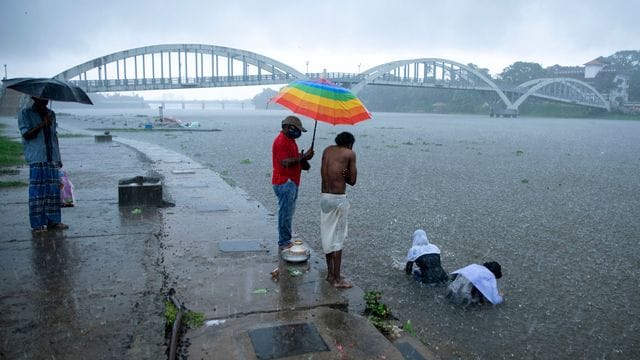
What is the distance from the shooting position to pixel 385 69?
80625mm

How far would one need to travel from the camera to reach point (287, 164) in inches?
191

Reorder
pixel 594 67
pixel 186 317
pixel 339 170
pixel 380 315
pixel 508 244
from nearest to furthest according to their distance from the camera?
1. pixel 186 317
2. pixel 380 315
3. pixel 339 170
4. pixel 508 244
5. pixel 594 67

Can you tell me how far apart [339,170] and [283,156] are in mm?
796

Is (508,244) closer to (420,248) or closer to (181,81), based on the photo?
(420,248)

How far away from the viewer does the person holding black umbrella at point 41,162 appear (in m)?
5.48

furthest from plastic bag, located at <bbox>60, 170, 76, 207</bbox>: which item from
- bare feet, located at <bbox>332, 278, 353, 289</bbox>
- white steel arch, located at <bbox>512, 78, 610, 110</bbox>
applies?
white steel arch, located at <bbox>512, 78, 610, 110</bbox>

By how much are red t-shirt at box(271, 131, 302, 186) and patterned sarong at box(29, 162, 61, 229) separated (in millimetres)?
2743

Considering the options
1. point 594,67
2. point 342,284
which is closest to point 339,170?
point 342,284

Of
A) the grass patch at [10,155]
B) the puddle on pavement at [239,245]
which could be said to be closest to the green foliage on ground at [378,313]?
the puddle on pavement at [239,245]

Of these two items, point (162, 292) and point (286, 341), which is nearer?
point (286, 341)

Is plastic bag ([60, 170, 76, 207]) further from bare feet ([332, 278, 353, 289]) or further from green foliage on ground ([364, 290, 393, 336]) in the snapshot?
green foliage on ground ([364, 290, 393, 336])

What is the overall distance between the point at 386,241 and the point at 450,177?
258 inches

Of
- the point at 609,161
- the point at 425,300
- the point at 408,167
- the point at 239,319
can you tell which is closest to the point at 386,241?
the point at 425,300

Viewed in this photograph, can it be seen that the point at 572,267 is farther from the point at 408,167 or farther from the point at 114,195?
the point at 408,167
